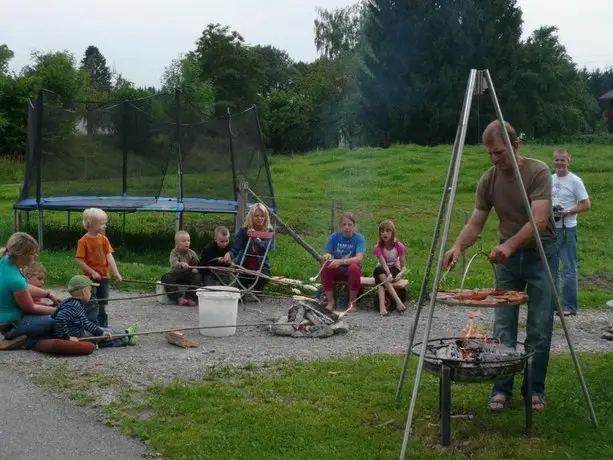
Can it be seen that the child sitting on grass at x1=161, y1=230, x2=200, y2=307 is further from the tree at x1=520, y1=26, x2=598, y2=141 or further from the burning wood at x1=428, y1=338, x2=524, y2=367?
the tree at x1=520, y1=26, x2=598, y2=141

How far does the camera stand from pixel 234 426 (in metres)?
5.25

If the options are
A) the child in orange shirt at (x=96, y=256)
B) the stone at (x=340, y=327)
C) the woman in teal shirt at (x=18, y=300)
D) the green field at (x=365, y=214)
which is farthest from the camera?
the green field at (x=365, y=214)

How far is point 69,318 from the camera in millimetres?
7289

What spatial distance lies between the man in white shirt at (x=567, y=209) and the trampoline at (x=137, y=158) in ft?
19.6

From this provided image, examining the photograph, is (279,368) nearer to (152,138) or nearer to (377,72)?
(152,138)

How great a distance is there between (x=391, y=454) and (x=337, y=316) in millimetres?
3950

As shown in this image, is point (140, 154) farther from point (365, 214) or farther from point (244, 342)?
point (244, 342)

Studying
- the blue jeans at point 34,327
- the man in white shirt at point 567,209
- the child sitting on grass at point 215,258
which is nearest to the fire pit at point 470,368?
the blue jeans at point 34,327

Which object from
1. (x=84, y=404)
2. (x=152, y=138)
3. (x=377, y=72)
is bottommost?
(x=84, y=404)

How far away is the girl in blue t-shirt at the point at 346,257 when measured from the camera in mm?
9734

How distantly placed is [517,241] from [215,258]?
586 cm

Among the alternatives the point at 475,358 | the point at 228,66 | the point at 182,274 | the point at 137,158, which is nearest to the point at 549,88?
the point at 228,66

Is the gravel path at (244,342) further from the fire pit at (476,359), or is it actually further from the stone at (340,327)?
the fire pit at (476,359)

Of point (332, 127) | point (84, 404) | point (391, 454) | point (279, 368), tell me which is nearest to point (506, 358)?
point (391, 454)
